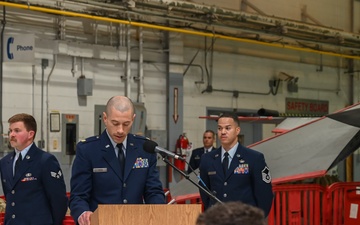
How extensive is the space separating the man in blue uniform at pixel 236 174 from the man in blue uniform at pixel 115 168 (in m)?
1.37

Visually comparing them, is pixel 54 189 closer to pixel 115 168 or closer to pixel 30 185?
pixel 30 185

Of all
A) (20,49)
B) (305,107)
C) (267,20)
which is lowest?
(305,107)

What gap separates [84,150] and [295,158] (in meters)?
3.26

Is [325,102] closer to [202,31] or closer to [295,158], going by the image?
[202,31]

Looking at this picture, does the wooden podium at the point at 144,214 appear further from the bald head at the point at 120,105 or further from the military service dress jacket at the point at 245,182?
the military service dress jacket at the point at 245,182

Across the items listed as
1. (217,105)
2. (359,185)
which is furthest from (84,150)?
(217,105)

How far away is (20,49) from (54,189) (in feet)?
14.9

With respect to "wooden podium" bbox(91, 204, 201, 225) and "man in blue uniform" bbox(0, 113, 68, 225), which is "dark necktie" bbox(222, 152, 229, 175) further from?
"wooden podium" bbox(91, 204, 201, 225)

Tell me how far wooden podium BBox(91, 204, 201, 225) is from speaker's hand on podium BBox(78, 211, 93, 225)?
0.12 meters

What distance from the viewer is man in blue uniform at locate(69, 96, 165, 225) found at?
144 inches

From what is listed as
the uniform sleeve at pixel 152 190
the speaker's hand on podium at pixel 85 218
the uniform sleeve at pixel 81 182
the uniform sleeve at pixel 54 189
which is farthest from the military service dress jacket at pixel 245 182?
the speaker's hand on podium at pixel 85 218

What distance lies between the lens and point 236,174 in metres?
5.24

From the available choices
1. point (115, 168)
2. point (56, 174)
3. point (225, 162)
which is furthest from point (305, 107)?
point (115, 168)

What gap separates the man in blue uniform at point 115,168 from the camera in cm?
365
